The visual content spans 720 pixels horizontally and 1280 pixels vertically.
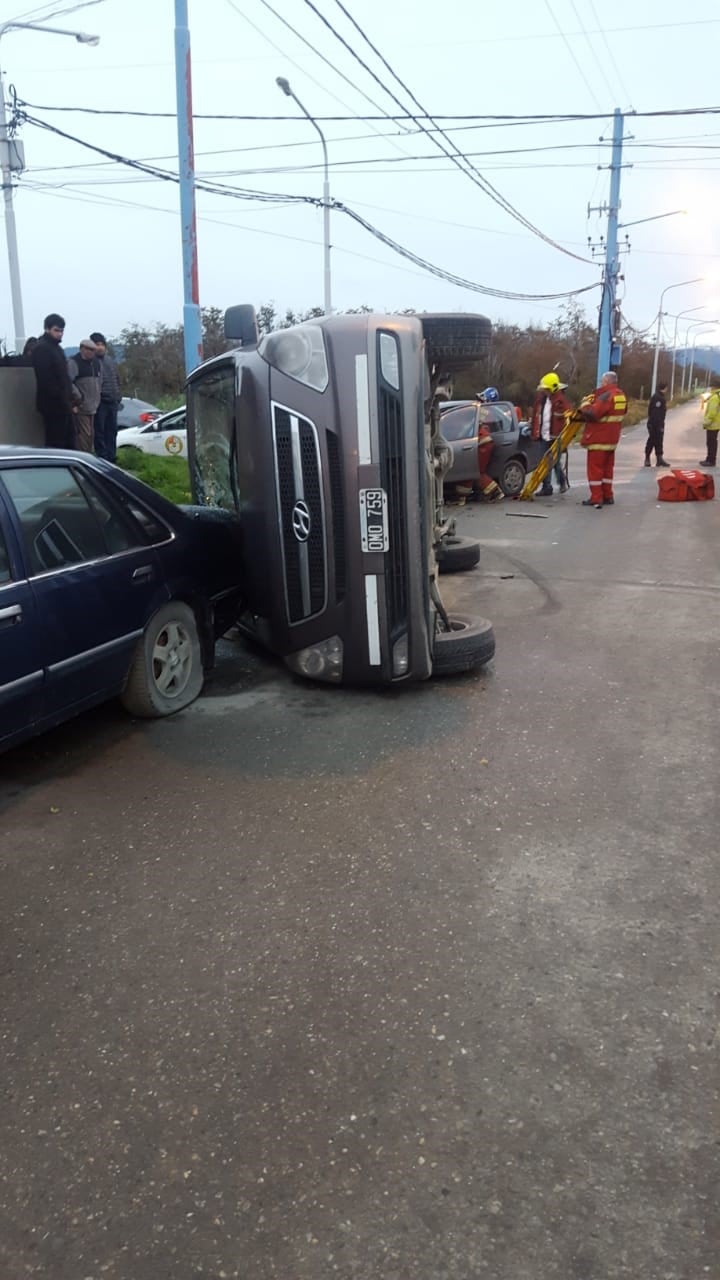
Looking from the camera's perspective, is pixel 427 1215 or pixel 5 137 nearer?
pixel 427 1215

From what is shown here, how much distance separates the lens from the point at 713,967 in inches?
116

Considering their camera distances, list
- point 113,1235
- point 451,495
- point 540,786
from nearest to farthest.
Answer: point 113,1235, point 540,786, point 451,495

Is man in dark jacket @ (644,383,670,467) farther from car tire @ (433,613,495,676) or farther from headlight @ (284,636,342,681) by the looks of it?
headlight @ (284,636,342,681)

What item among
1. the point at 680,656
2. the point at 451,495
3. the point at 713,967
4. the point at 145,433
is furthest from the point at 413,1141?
the point at 145,433

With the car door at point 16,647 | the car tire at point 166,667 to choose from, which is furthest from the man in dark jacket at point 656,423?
the car door at point 16,647

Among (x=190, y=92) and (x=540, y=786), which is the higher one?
(x=190, y=92)

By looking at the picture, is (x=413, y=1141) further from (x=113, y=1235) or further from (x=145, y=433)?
(x=145, y=433)

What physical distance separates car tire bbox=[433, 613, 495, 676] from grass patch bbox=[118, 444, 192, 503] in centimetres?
760

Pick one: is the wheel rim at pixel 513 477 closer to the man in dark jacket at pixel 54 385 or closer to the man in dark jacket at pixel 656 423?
the man in dark jacket at pixel 656 423

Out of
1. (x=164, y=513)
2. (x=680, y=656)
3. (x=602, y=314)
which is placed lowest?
(x=680, y=656)

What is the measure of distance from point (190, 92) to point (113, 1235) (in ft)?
47.7

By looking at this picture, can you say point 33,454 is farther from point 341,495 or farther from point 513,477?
point 513,477

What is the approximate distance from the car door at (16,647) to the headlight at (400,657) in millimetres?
1953

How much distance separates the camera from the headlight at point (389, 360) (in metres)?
4.97
